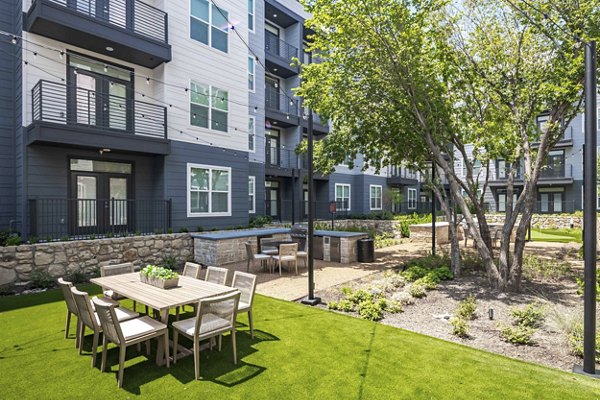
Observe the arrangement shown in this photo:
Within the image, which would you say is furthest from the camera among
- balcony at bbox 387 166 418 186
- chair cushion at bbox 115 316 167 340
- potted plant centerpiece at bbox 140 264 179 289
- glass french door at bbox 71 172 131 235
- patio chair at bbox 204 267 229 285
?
balcony at bbox 387 166 418 186

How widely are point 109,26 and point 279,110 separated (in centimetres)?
1068

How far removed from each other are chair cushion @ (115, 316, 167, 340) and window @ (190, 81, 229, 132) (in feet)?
31.6

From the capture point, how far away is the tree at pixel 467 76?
25.1 ft

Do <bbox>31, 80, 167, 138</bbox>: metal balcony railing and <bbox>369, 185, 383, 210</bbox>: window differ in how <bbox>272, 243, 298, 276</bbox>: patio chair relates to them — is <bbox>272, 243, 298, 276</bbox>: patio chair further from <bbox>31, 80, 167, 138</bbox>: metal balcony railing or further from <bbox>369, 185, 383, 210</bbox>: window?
<bbox>369, 185, 383, 210</bbox>: window

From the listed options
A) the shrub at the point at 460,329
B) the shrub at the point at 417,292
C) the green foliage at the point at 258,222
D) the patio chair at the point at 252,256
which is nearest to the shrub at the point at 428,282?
the shrub at the point at 417,292

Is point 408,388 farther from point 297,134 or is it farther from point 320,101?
point 297,134

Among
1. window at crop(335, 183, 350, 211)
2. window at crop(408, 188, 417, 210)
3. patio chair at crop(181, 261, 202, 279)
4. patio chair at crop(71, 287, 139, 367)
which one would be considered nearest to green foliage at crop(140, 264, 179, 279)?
patio chair at crop(71, 287, 139, 367)

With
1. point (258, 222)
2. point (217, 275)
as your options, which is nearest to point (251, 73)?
point (258, 222)

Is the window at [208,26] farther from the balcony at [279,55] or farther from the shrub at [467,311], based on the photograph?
the shrub at [467,311]

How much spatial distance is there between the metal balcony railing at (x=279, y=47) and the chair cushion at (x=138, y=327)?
59.1 ft

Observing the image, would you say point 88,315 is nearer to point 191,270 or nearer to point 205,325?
point 205,325

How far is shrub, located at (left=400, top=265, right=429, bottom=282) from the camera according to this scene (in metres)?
9.15

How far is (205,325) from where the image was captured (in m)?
4.50

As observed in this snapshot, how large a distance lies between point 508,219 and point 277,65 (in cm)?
1506
